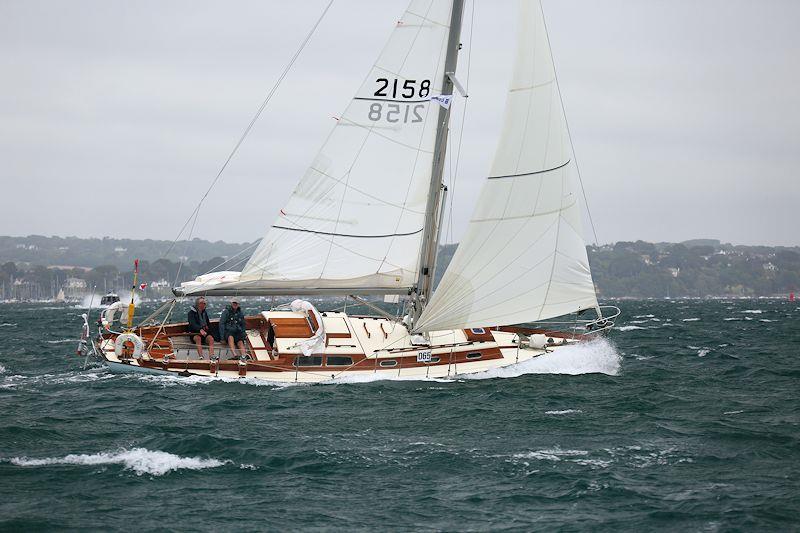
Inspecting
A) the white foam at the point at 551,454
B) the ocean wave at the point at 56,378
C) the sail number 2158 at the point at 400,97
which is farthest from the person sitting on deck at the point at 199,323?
the white foam at the point at 551,454

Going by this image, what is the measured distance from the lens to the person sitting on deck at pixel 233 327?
21.6 meters

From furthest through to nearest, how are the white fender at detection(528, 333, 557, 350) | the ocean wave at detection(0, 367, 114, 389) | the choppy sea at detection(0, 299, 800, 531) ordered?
the white fender at detection(528, 333, 557, 350), the ocean wave at detection(0, 367, 114, 389), the choppy sea at detection(0, 299, 800, 531)

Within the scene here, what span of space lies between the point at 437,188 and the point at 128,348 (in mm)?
8377

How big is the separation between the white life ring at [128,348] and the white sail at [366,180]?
186cm

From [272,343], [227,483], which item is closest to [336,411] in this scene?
[272,343]

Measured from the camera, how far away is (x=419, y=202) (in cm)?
2311

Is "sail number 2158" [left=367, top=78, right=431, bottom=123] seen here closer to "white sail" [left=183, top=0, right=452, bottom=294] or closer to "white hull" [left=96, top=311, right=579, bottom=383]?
"white sail" [left=183, top=0, right=452, bottom=294]

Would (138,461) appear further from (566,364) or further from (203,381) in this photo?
(566,364)

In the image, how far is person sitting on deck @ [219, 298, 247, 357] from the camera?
2162cm

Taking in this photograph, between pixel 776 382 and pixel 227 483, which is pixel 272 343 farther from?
pixel 776 382

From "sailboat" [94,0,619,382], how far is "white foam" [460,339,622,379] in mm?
255

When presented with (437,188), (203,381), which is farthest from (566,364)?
(203,381)

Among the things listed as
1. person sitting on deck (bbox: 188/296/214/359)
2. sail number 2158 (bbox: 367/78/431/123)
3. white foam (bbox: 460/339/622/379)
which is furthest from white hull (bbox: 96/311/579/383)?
sail number 2158 (bbox: 367/78/431/123)

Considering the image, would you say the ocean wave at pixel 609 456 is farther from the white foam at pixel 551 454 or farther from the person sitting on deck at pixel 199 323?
the person sitting on deck at pixel 199 323
